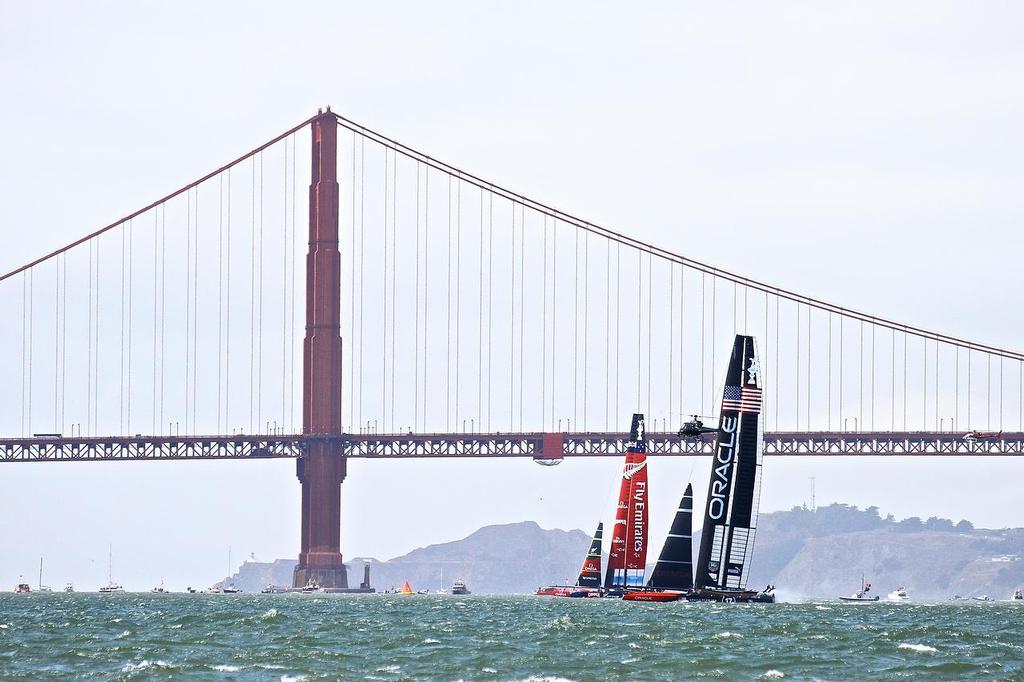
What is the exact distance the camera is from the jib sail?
99125 mm

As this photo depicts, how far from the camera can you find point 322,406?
116375mm

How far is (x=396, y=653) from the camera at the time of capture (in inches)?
1933

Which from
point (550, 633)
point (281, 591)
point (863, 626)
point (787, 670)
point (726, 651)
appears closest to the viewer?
point (787, 670)

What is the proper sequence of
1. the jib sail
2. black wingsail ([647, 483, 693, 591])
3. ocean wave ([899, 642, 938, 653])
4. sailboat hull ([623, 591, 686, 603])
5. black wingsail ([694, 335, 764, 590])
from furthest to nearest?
the jib sail
sailboat hull ([623, 591, 686, 603])
black wingsail ([647, 483, 693, 591])
black wingsail ([694, 335, 764, 590])
ocean wave ([899, 642, 938, 653])

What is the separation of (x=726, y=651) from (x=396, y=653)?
7.14 metres

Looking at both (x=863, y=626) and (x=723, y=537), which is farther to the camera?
(x=723, y=537)

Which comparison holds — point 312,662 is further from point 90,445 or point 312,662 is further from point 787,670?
point 90,445

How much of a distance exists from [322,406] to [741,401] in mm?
45009

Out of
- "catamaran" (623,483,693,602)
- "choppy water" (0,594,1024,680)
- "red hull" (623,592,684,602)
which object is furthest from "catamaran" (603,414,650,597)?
"choppy water" (0,594,1024,680)

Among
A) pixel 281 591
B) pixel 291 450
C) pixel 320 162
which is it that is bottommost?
pixel 281 591

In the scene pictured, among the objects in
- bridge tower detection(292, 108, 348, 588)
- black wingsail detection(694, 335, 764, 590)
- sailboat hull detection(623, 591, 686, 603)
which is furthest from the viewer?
bridge tower detection(292, 108, 348, 588)

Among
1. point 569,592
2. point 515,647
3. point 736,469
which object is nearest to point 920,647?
point 515,647

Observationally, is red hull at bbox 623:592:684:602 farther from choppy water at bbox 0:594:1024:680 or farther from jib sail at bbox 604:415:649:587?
jib sail at bbox 604:415:649:587

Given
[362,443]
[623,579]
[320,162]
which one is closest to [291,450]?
[362,443]
